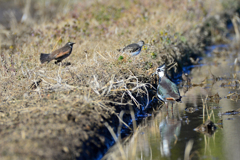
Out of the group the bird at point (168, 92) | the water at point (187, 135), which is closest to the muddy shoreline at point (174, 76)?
the water at point (187, 135)

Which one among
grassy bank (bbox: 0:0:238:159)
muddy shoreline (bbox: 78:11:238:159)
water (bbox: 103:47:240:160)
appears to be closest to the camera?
grassy bank (bbox: 0:0:238:159)

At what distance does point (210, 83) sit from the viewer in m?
11.4

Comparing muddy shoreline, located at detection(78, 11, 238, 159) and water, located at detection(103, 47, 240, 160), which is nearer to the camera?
water, located at detection(103, 47, 240, 160)

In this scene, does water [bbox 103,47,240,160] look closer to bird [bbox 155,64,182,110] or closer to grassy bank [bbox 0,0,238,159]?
bird [bbox 155,64,182,110]

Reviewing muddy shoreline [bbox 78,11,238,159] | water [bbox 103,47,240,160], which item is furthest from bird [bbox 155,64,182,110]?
muddy shoreline [bbox 78,11,238,159]

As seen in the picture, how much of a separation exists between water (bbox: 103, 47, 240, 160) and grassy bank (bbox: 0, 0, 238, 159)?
0.61m

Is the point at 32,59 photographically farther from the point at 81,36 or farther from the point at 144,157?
the point at 144,157

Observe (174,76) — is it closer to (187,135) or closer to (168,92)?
(168,92)

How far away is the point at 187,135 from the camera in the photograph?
6.95m

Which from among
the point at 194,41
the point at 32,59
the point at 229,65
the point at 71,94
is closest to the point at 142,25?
the point at 194,41

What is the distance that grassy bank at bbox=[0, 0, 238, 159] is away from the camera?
562cm

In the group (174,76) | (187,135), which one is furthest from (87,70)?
(174,76)

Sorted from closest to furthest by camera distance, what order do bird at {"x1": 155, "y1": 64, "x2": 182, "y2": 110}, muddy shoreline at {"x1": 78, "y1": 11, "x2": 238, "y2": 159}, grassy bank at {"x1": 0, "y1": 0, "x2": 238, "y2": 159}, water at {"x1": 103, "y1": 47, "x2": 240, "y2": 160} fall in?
grassy bank at {"x1": 0, "y1": 0, "x2": 238, "y2": 159}, water at {"x1": 103, "y1": 47, "x2": 240, "y2": 160}, muddy shoreline at {"x1": 78, "y1": 11, "x2": 238, "y2": 159}, bird at {"x1": 155, "y1": 64, "x2": 182, "y2": 110}

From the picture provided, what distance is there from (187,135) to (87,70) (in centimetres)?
274
